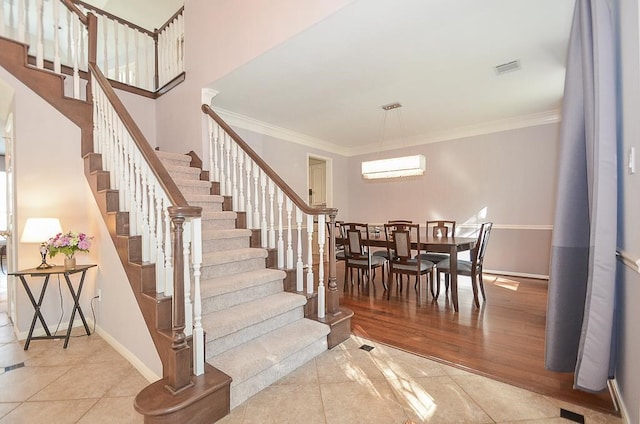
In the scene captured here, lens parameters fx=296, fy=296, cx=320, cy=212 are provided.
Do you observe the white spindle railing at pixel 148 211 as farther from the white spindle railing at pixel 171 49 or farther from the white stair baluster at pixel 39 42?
the white spindle railing at pixel 171 49

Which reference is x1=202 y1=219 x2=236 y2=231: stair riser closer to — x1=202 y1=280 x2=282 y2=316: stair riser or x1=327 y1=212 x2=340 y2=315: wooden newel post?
x1=202 y1=280 x2=282 y2=316: stair riser

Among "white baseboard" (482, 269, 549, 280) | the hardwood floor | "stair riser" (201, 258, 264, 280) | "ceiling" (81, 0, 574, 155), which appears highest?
"ceiling" (81, 0, 574, 155)

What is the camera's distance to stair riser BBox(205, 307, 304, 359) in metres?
1.98

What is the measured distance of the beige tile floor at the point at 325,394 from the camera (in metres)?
1.68

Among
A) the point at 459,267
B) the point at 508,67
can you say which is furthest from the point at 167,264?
the point at 508,67

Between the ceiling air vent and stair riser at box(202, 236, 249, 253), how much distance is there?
10.9 ft

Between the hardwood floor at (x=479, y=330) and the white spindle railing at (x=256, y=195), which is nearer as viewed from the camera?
the hardwood floor at (x=479, y=330)

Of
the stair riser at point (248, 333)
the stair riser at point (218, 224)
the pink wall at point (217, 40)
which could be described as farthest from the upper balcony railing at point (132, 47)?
the stair riser at point (248, 333)

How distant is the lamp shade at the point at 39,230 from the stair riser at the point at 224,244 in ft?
4.49

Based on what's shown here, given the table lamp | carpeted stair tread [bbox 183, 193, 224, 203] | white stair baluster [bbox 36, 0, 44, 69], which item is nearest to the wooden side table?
the table lamp

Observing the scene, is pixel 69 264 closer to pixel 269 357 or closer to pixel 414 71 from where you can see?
pixel 269 357

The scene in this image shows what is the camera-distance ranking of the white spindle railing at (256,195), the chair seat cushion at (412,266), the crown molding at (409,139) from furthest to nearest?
the crown molding at (409,139), the chair seat cushion at (412,266), the white spindle railing at (256,195)

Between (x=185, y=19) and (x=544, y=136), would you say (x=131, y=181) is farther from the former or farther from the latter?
(x=544, y=136)

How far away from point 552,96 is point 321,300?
166 inches
